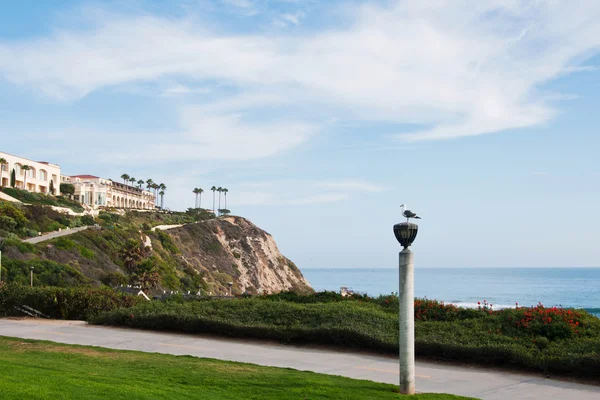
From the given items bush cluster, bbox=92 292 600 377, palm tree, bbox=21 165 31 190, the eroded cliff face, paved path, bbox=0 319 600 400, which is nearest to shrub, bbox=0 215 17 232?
the eroded cliff face

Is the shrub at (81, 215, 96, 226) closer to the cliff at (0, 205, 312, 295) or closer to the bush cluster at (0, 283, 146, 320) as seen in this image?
the cliff at (0, 205, 312, 295)

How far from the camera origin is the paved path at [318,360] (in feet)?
28.6

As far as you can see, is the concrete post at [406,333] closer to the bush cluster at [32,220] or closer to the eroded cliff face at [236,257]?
the bush cluster at [32,220]

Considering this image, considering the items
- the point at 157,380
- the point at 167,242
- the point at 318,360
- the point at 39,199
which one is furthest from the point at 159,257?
the point at 157,380

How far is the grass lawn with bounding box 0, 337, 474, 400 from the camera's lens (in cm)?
674

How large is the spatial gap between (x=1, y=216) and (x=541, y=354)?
5926 centimetres

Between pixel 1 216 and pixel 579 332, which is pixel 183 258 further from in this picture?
pixel 579 332

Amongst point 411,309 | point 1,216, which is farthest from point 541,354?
point 1,216

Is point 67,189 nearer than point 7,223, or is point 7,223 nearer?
point 7,223

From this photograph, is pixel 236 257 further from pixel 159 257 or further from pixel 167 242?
pixel 159 257

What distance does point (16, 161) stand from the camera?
90.1 metres

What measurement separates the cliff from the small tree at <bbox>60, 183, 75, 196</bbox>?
13416 mm

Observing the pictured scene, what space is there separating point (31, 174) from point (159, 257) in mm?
33781

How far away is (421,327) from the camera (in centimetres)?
1223
